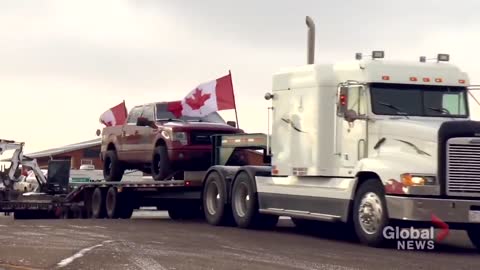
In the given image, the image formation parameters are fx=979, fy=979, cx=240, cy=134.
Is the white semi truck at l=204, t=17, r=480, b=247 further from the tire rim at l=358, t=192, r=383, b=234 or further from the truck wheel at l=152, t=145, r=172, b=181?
the truck wheel at l=152, t=145, r=172, b=181

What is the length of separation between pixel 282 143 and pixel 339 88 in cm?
235

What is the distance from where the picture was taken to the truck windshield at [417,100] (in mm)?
16156

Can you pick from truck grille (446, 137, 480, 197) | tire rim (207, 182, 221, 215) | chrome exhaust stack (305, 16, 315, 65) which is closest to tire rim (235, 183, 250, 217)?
tire rim (207, 182, 221, 215)

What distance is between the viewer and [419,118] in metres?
16.0

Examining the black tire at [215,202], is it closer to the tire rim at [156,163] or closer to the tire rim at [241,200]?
the tire rim at [241,200]

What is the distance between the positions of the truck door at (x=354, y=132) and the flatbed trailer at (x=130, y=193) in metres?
3.28

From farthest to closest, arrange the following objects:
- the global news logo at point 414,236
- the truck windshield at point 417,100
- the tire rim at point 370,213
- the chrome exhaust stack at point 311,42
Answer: the chrome exhaust stack at point 311,42 → the truck windshield at point 417,100 → the tire rim at point 370,213 → the global news logo at point 414,236

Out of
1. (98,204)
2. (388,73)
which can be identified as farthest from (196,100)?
(388,73)

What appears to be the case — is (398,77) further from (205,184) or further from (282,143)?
(205,184)

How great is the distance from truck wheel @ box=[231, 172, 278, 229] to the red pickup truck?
7.37 feet

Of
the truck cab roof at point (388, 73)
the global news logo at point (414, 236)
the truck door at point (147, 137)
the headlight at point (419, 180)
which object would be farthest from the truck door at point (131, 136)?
the headlight at point (419, 180)

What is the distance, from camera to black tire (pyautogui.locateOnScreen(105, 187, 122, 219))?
23891mm

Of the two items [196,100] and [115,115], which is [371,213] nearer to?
[196,100]

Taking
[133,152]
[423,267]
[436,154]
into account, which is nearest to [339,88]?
[436,154]
